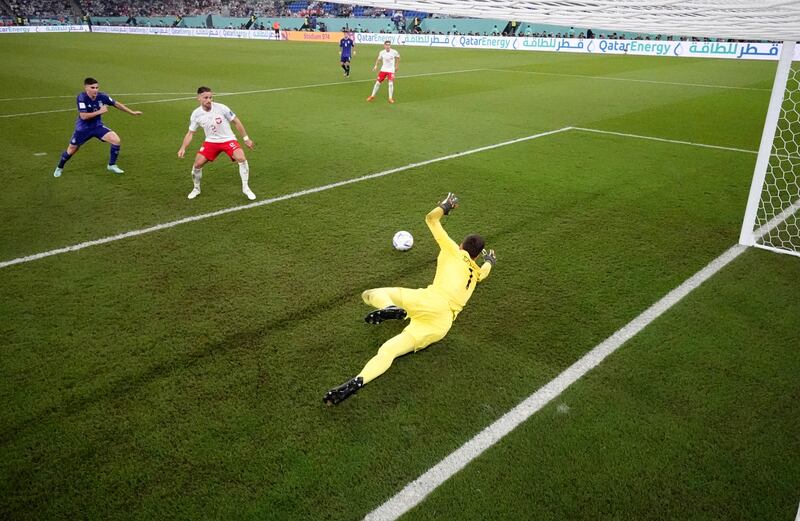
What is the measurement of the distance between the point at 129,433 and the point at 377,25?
50.9m

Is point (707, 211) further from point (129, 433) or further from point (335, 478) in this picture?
point (129, 433)

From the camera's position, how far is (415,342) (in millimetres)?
4379

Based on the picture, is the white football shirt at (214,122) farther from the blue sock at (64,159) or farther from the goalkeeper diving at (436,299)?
the goalkeeper diving at (436,299)

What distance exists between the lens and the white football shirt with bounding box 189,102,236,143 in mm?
7988

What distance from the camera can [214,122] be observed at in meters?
8.02

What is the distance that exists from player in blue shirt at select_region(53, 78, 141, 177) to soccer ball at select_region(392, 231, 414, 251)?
596 centimetres

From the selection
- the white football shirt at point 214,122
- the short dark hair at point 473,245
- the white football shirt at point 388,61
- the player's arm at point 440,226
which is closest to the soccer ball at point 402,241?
the player's arm at point 440,226

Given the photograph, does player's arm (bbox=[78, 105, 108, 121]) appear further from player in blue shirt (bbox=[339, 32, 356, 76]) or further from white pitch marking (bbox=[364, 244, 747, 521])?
player in blue shirt (bbox=[339, 32, 356, 76])

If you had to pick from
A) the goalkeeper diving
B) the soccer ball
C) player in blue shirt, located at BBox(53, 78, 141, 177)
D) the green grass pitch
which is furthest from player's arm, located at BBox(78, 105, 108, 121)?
the goalkeeper diving

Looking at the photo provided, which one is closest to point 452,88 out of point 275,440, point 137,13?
point 275,440

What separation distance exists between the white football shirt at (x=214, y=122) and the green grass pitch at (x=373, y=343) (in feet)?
3.11

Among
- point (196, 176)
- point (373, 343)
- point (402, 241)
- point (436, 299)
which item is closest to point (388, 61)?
point (196, 176)

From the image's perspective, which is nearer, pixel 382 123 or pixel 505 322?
pixel 505 322

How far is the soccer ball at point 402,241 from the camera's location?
644 centimetres
